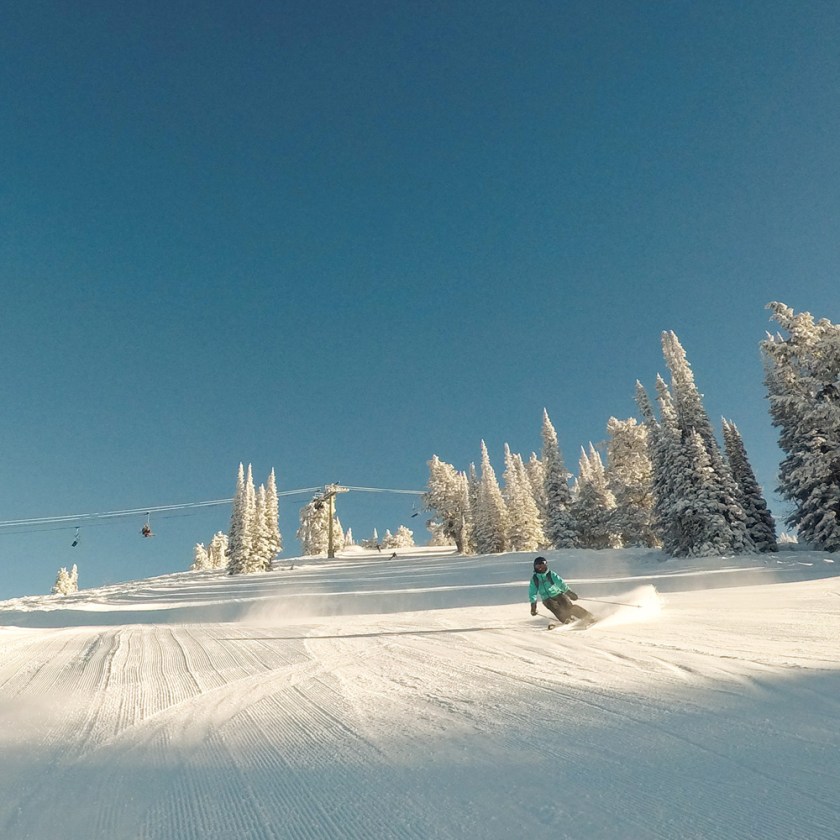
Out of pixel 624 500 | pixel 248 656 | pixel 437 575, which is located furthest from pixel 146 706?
pixel 624 500

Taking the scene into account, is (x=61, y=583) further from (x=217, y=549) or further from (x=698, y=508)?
(x=698, y=508)

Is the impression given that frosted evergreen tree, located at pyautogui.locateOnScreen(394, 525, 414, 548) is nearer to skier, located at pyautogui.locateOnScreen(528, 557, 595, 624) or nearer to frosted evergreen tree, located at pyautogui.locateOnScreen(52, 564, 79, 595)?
frosted evergreen tree, located at pyautogui.locateOnScreen(52, 564, 79, 595)

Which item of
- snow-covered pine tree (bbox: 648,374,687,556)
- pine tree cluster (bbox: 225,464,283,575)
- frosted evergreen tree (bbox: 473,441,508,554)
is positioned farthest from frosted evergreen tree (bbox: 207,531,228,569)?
snow-covered pine tree (bbox: 648,374,687,556)

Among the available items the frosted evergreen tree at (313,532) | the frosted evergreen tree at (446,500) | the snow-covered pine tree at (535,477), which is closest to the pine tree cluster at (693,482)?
the frosted evergreen tree at (446,500)

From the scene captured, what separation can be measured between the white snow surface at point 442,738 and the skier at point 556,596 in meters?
1.57

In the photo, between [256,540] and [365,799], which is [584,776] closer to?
[365,799]

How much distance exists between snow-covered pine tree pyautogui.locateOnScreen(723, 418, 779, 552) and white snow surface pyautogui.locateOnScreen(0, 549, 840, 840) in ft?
107

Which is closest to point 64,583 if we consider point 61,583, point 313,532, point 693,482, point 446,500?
point 61,583

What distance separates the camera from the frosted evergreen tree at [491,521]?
6147 cm

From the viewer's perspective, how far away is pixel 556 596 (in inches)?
384

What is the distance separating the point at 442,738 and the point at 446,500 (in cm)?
6607

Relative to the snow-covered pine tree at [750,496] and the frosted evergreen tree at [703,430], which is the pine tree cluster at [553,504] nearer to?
the snow-covered pine tree at [750,496]

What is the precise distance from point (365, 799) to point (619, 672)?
3.25 meters

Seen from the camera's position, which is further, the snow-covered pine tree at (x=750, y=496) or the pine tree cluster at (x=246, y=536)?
the pine tree cluster at (x=246, y=536)
